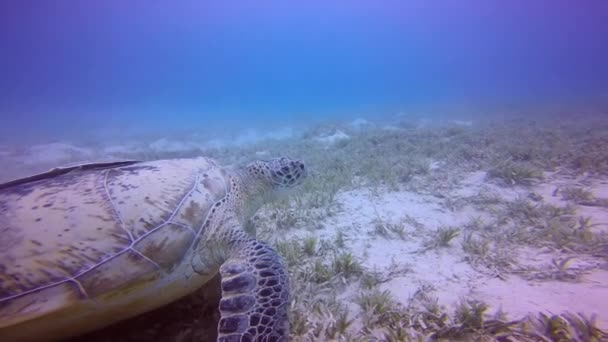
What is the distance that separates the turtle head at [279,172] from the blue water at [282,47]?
55.7 m

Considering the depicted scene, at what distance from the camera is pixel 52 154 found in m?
9.74

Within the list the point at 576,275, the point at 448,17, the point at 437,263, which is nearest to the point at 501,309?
the point at 437,263

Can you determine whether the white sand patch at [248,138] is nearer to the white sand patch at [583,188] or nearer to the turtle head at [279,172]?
the turtle head at [279,172]

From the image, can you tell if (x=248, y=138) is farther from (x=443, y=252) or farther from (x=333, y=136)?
(x=443, y=252)

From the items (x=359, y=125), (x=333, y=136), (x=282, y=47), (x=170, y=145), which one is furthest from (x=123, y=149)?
(x=282, y=47)

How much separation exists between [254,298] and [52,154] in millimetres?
13230

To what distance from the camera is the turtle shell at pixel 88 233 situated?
134 cm

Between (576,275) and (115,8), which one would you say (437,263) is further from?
(115,8)

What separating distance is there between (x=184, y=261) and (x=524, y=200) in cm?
414

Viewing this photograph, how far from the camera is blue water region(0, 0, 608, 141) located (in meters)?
68.1

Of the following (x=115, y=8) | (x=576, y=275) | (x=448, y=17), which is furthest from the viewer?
(x=448, y=17)

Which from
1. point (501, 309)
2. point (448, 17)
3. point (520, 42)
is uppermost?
point (448, 17)

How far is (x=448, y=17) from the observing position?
362 ft

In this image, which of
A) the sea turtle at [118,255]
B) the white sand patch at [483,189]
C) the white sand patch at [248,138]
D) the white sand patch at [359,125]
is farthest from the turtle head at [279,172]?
the white sand patch at [359,125]
